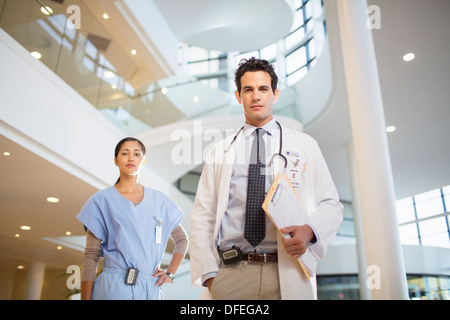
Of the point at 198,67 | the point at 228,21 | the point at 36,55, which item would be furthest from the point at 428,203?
the point at 198,67

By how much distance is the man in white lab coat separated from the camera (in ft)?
4.59

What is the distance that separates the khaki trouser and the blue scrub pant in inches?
32.1

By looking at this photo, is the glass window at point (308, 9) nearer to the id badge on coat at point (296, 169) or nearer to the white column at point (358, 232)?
the white column at point (358, 232)

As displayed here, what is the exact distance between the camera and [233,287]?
1423 mm

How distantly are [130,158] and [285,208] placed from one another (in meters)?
1.41

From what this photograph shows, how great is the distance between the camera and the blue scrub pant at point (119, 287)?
2049mm

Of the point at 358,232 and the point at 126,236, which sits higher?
the point at 358,232

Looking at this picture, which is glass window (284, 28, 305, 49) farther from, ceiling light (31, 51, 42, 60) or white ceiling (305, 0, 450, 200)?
ceiling light (31, 51, 42, 60)

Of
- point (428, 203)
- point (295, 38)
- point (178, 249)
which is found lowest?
point (178, 249)

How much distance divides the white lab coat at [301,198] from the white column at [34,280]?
1515 cm

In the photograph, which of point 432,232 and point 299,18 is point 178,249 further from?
point 299,18

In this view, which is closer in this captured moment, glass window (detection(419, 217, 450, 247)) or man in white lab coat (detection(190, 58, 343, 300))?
man in white lab coat (detection(190, 58, 343, 300))

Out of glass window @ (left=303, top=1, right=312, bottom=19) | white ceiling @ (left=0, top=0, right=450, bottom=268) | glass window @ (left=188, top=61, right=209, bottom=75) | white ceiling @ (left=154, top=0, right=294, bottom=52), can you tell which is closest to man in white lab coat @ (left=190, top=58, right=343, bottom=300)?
white ceiling @ (left=0, top=0, right=450, bottom=268)

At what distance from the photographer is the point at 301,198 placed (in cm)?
161
